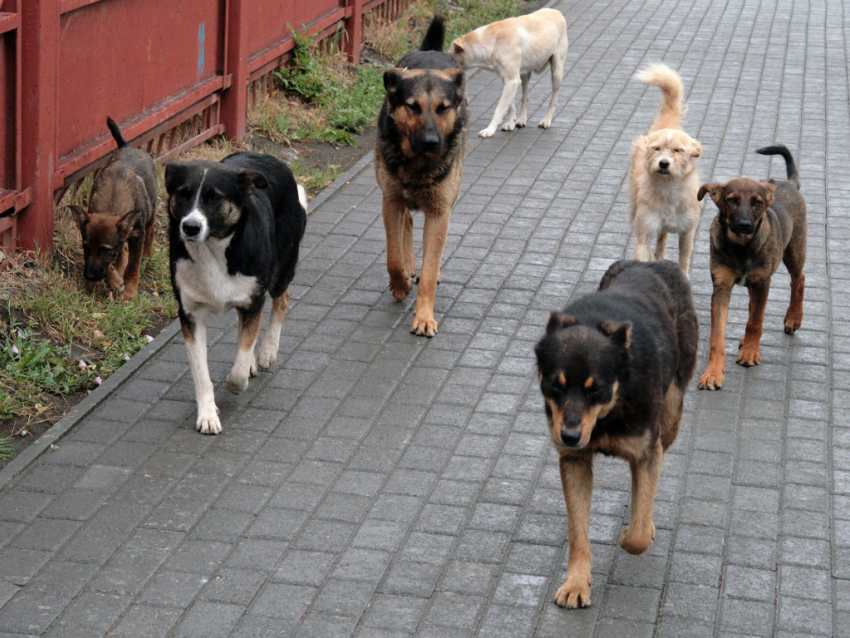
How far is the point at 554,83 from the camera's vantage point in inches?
471

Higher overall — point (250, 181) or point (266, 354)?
point (250, 181)

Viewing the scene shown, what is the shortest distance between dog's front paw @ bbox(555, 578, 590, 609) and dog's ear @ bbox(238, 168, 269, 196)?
2735mm

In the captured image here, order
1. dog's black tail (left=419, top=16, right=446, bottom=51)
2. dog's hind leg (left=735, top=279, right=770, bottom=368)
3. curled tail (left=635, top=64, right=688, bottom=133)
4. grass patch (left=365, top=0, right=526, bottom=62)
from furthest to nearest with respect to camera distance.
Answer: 1. grass patch (left=365, top=0, right=526, bottom=62)
2. dog's black tail (left=419, top=16, right=446, bottom=51)
3. curled tail (left=635, top=64, right=688, bottom=133)
4. dog's hind leg (left=735, top=279, right=770, bottom=368)

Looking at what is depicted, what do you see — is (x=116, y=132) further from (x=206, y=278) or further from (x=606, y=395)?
(x=606, y=395)

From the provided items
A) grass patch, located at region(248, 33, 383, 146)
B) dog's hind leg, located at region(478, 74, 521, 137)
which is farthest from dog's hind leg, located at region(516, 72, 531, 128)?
grass patch, located at region(248, 33, 383, 146)

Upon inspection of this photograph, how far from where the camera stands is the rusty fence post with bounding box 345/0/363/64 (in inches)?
527

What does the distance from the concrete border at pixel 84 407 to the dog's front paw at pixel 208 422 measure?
27.2 inches

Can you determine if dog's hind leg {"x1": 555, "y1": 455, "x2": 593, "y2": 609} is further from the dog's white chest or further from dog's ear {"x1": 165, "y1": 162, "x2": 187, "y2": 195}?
dog's ear {"x1": 165, "y1": 162, "x2": 187, "y2": 195}

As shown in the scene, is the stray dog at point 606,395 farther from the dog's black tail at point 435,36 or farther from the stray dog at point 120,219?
the dog's black tail at point 435,36

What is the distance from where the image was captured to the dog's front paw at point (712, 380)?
657cm

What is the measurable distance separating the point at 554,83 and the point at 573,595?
27.8 ft

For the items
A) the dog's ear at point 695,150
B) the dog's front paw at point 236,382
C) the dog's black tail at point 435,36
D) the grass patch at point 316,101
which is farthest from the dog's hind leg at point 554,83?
the dog's front paw at point 236,382

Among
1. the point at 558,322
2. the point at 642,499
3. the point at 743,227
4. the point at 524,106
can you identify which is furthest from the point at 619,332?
the point at 524,106

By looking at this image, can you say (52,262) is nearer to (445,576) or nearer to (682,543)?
(445,576)
